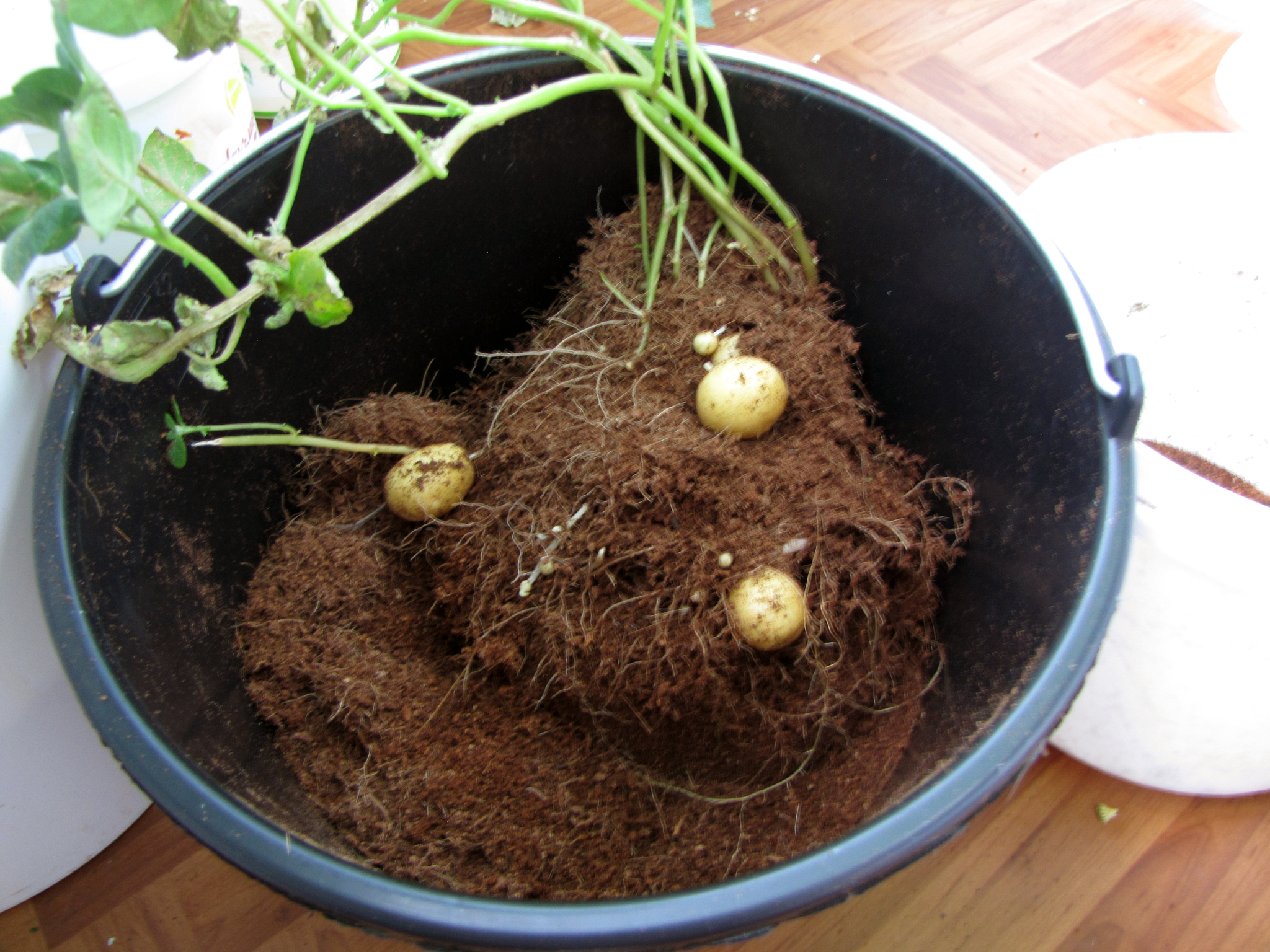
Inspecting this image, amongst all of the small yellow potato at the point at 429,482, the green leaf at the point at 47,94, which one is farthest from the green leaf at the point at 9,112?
the small yellow potato at the point at 429,482

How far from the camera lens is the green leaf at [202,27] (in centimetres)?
47

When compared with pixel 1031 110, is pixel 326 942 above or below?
below

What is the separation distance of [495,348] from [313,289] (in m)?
0.40

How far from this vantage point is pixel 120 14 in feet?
1.27

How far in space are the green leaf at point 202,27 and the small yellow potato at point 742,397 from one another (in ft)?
1.29

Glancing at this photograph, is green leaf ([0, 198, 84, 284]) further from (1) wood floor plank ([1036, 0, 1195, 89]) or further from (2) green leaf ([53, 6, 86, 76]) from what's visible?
(1) wood floor plank ([1036, 0, 1195, 89])

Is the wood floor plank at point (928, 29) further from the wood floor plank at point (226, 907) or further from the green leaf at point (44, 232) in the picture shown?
the wood floor plank at point (226, 907)

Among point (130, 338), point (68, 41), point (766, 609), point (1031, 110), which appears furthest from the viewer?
point (1031, 110)

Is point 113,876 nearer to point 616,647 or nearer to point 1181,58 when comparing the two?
point 616,647

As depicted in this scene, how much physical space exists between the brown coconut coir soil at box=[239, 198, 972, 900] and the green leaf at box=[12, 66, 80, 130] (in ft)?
1.22

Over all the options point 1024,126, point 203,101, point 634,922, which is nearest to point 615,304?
point 203,101

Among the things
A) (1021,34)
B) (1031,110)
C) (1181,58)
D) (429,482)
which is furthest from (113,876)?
(1181,58)

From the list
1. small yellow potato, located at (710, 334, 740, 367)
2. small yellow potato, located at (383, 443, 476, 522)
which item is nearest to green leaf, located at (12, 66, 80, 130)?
small yellow potato, located at (383, 443, 476, 522)

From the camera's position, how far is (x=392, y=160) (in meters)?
0.69
